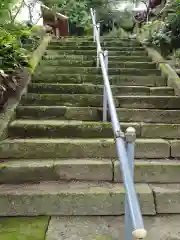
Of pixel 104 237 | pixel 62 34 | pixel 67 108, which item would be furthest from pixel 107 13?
pixel 104 237

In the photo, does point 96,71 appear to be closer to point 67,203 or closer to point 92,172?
point 92,172

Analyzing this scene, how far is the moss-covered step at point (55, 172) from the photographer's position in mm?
2552

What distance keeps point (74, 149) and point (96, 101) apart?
1079mm

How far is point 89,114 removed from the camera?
134 inches

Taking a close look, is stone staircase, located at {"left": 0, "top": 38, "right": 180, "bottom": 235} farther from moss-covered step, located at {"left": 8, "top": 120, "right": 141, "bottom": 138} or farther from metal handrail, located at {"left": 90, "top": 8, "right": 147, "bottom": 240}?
metal handrail, located at {"left": 90, "top": 8, "right": 147, "bottom": 240}

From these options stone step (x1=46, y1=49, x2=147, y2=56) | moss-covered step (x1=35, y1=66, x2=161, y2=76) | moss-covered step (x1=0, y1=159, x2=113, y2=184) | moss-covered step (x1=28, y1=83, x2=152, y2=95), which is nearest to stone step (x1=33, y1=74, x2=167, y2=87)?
moss-covered step (x1=35, y1=66, x2=161, y2=76)

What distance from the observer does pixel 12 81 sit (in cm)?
334

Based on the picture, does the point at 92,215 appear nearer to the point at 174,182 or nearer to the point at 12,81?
the point at 174,182

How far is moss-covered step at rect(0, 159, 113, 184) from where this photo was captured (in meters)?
2.55

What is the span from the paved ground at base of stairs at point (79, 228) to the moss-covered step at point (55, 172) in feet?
1.30

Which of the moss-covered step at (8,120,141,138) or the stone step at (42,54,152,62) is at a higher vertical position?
the stone step at (42,54,152,62)

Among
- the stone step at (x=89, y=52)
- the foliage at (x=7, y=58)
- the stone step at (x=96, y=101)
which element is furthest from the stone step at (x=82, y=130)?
the stone step at (x=89, y=52)

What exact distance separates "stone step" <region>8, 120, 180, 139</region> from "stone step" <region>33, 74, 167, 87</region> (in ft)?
4.49

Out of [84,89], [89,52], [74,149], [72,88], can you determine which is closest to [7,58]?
[72,88]
